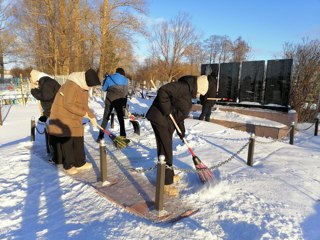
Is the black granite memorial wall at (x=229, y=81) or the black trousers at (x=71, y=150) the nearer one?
the black trousers at (x=71, y=150)

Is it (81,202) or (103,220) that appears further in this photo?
(81,202)

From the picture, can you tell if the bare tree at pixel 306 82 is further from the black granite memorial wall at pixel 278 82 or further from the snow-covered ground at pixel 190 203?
the snow-covered ground at pixel 190 203

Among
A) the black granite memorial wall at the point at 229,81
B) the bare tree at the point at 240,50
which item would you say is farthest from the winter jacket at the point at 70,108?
the bare tree at the point at 240,50

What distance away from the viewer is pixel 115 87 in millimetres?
6559

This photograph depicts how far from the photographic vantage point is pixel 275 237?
9.90ft

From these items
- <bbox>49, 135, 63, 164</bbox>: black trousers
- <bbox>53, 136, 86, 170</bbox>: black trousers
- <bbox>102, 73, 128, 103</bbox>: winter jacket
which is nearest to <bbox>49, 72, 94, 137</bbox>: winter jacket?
<bbox>53, 136, 86, 170</bbox>: black trousers

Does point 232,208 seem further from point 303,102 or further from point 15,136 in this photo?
point 303,102

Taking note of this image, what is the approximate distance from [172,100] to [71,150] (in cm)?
212

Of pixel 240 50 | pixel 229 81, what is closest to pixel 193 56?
pixel 240 50

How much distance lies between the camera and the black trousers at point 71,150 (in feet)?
15.9

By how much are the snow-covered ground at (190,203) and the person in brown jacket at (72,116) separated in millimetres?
379

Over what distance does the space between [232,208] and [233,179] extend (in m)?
0.99

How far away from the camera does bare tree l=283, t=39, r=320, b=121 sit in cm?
1273

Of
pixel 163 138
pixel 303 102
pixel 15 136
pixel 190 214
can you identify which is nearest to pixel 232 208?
pixel 190 214
